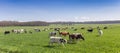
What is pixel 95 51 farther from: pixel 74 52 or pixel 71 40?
pixel 71 40

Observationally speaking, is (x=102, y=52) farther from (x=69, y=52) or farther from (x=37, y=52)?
(x=37, y=52)

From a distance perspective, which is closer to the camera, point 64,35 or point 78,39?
point 78,39

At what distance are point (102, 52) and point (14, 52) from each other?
Answer: 1106 cm

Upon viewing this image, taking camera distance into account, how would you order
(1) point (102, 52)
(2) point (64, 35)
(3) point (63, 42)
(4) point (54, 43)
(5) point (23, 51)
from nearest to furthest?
(1) point (102, 52)
(5) point (23, 51)
(3) point (63, 42)
(4) point (54, 43)
(2) point (64, 35)

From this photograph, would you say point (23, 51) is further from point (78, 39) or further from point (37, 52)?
point (78, 39)

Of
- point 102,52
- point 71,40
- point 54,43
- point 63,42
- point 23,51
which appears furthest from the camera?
point 71,40

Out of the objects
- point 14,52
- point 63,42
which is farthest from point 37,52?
point 63,42

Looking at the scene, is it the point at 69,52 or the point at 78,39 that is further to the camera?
the point at 78,39

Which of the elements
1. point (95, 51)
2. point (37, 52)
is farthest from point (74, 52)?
point (37, 52)

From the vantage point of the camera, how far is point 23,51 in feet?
76.8

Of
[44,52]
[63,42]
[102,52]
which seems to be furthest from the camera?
[63,42]

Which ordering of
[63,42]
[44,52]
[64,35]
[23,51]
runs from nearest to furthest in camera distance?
[44,52] < [23,51] < [63,42] < [64,35]

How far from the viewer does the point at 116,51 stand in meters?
20.2

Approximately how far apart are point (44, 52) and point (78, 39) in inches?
443
